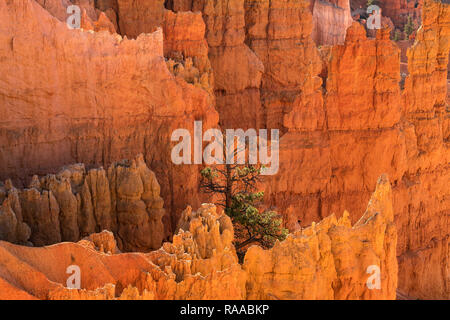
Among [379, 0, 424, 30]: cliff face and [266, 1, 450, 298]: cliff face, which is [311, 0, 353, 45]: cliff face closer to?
[266, 1, 450, 298]: cliff face

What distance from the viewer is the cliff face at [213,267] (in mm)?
10164

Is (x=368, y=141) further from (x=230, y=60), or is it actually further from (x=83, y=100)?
(x=83, y=100)

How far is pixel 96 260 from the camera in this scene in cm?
1086

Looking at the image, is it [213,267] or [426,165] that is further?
[426,165]

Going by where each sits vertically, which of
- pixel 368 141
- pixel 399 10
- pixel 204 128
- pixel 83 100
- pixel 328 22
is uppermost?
pixel 399 10

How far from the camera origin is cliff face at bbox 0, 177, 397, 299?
1016 cm

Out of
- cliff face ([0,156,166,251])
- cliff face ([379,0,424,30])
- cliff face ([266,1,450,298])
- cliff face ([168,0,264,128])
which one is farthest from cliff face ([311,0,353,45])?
cliff face ([0,156,166,251])

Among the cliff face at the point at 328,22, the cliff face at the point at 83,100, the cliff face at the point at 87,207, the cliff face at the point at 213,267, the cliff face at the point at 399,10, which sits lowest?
the cliff face at the point at 213,267

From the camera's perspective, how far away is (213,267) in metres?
10.7

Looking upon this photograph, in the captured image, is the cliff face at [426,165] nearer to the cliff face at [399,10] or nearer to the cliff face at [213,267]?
the cliff face at [213,267]

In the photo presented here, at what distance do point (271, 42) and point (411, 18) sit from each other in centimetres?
2453

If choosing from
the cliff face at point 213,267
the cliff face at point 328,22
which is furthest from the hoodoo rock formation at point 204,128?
the cliff face at point 328,22

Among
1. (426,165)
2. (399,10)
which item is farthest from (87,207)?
(399,10)
